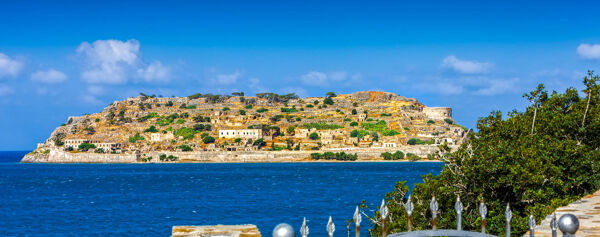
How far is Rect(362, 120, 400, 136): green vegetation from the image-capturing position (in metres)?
134

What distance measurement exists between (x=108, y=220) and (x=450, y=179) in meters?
23.9

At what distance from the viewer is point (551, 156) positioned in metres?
11.9

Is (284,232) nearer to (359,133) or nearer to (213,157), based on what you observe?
(213,157)

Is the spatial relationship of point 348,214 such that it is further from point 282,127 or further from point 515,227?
point 282,127

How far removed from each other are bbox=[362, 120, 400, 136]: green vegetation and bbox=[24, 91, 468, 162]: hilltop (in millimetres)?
212

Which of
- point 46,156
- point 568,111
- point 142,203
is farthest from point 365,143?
point 568,111

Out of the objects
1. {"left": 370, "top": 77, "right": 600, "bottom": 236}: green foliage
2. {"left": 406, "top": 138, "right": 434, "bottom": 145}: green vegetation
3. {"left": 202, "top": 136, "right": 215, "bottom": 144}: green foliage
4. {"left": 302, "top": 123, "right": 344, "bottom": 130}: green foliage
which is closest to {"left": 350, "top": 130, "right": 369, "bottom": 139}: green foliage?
{"left": 302, "top": 123, "right": 344, "bottom": 130}: green foliage

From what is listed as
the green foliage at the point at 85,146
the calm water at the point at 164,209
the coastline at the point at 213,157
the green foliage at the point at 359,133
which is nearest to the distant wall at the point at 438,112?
the green foliage at the point at 359,133

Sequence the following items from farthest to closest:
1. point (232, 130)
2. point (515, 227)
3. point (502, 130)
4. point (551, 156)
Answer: point (232, 130)
point (502, 130)
point (551, 156)
point (515, 227)

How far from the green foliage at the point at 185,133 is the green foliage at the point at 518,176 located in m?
126

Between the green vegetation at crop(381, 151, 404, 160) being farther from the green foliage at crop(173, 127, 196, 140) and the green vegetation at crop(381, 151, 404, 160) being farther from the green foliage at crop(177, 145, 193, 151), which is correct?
the green foliage at crop(173, 127, 196, 140)

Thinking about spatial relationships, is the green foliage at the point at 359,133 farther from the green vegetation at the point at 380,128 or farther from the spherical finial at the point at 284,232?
the spherical finial at the point at 284,232

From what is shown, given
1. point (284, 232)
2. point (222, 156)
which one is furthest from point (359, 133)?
point (284, 232)

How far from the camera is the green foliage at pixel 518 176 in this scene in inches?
424
